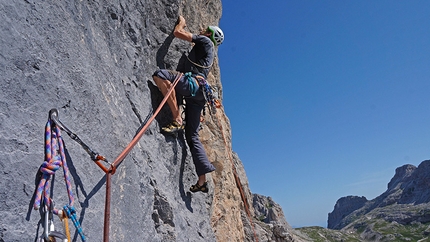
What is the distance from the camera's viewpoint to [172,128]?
22.1 ft

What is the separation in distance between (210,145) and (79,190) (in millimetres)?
6807

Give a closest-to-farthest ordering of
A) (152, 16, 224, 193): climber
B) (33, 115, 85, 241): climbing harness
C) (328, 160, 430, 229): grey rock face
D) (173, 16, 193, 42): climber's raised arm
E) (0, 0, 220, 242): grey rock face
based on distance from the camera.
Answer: (33, 115, 85, 241): climbing harness → (0, 0, 220, 242): grey rock face → (152, 16, 224, 193): climber → (173, 16, 193, 42): climber's raised arm → (328, 160, 430, 229): grey rock face

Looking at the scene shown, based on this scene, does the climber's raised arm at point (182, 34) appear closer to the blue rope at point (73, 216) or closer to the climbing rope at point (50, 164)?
the climbing rope at point (50, 164)

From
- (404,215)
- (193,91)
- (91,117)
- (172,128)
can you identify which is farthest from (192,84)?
(404,215)

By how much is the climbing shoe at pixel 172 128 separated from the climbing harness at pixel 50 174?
3.32 m

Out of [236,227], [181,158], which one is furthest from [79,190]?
[236,227]

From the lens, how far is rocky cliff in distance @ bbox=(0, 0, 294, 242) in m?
2.99

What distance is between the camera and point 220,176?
11.0 metres

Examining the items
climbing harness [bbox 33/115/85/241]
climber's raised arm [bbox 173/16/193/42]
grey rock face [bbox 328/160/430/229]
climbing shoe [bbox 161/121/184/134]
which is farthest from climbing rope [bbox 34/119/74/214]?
grey rock face [bbox 328/160/430/229]

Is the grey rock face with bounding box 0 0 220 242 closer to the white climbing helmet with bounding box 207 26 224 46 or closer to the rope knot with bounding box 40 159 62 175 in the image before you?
the rope knot with bounding box 40 159 62 175

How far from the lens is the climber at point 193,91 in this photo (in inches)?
267

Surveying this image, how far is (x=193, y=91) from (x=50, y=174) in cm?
409

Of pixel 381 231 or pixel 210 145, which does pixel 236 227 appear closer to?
pixel 210 145

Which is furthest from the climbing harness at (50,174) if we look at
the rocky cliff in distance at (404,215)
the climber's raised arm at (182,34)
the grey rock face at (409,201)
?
the grey rock face at (409,201)
